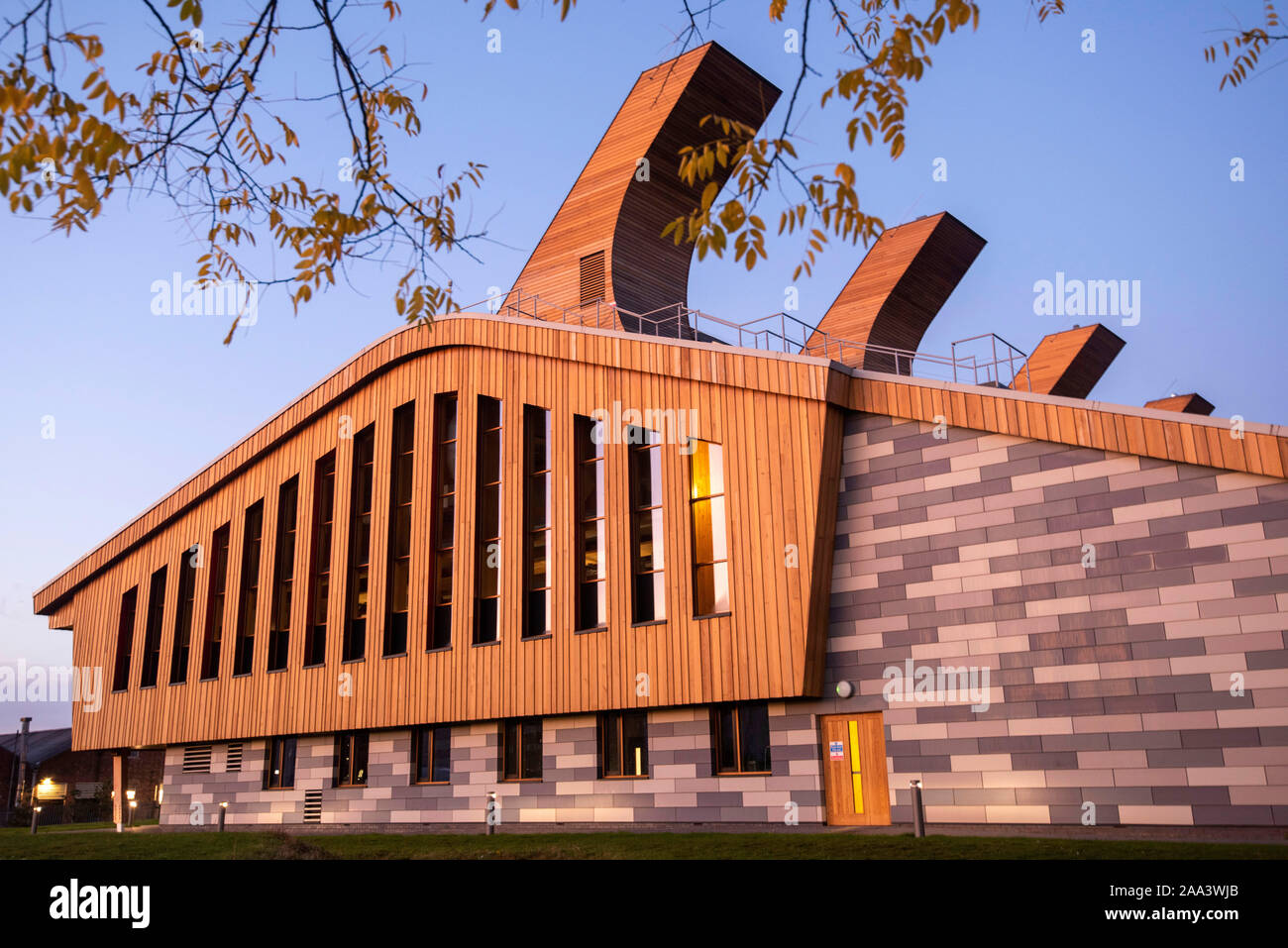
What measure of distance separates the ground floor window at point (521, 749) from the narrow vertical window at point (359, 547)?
17.0 ft

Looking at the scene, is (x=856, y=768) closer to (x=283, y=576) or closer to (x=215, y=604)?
(x=283, y=576)

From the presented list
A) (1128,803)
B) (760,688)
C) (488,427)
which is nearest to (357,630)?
(488,427)

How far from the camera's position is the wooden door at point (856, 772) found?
57.6 ft

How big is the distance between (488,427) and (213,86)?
18.9m

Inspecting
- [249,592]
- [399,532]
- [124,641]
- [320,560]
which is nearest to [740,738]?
[399,532]

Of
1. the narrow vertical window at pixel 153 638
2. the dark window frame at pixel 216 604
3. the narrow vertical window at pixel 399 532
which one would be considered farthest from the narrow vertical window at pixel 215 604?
the narrow vertical window at pixel 399 532

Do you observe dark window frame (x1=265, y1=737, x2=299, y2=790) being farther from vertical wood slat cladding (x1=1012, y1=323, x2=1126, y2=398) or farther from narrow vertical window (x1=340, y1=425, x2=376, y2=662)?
vertical wood slat cladding (x1=1012, y1=323, x2=1126, y2=398)

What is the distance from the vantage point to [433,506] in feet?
81.6

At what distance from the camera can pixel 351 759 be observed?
84.0 feet

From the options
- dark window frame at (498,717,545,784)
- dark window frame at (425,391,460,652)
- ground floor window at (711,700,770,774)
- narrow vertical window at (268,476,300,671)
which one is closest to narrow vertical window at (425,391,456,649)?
dark window frame at (425,391,460,652)

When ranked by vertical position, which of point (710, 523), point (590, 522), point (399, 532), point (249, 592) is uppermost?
point (399, 532)

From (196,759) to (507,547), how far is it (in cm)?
1405

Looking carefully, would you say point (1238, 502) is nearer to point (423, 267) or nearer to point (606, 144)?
point (423, 267)
